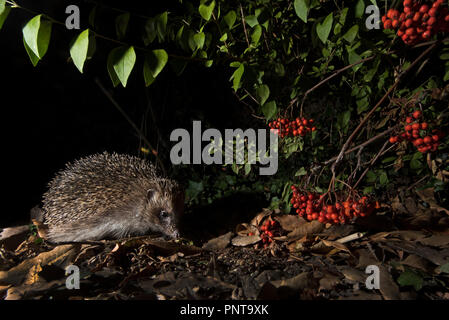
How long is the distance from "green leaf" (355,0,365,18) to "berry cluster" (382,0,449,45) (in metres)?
0.18

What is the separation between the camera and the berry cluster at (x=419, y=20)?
2195 millimetres

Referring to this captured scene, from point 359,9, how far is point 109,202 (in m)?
3.58

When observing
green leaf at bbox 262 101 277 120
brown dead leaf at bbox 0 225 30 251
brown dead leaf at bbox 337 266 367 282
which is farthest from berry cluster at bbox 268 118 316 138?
brown dead leaf at bbox 0 225 30 251

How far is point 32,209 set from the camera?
486cm

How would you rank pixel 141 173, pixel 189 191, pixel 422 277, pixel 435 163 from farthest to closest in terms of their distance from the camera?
pixel 189 191 < pixel 141 173 < pixel 435 163 < pixel 422 277

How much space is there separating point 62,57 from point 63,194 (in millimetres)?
2386

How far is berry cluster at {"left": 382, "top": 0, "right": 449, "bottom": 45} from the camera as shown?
2.20m

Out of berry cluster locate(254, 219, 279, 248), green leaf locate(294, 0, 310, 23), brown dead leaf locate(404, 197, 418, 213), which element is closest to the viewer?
green leaf locate(294, 0, 310, 23)

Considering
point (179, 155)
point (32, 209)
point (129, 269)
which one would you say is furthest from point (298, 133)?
point (32, 209)

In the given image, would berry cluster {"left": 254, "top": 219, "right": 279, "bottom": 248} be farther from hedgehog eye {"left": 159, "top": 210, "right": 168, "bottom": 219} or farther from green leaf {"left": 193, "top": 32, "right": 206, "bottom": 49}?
green leaf {"left": 193, "top": 32, "right": 206, "bottom": 49}

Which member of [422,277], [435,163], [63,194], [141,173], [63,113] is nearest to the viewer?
[422,277]

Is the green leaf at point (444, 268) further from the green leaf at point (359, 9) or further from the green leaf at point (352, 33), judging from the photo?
the green leaf at point (359, 9)

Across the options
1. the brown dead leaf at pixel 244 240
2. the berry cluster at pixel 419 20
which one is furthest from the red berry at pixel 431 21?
the brown dead leaf at pixel 244 240
